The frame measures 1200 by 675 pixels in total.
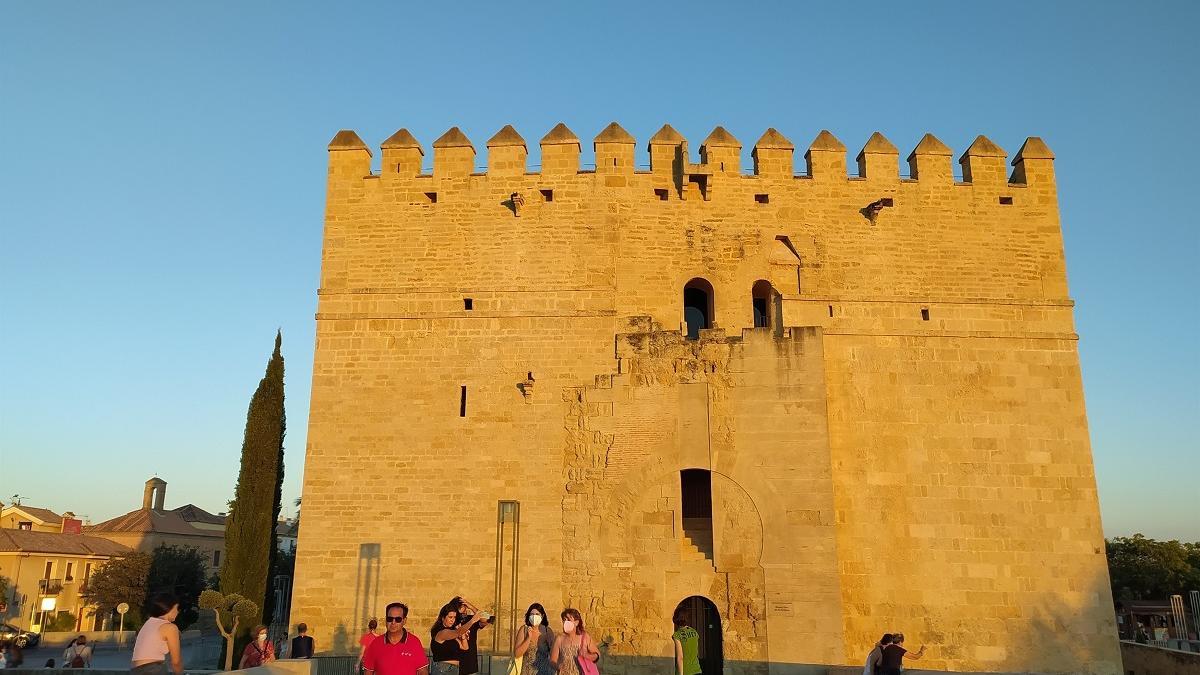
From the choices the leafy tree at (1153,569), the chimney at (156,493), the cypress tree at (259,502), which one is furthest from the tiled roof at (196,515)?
the leafy tree at (1153,569)

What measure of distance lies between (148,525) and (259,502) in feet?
97.2

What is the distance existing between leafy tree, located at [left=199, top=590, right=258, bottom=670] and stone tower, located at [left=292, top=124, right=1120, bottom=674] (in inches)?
56.1

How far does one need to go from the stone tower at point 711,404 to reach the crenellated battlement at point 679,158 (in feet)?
0.18

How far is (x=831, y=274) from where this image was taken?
580 inches

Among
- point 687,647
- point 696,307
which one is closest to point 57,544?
point 696,307

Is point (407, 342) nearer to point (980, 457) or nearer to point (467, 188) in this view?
point (467, 188)

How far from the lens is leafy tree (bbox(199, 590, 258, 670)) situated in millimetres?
13641

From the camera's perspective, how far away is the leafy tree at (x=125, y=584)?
3237 cm

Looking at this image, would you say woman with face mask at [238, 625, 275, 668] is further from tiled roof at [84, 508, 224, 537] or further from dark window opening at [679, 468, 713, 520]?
tiled roof at [84, 508, 224, 537]

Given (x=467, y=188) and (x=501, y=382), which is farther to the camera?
(x=467, y=188)

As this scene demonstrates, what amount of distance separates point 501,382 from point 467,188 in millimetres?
3686

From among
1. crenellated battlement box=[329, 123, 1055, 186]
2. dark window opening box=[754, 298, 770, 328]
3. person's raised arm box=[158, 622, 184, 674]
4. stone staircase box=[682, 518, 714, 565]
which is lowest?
person's raised arm box=[158, 622, 184, 674]

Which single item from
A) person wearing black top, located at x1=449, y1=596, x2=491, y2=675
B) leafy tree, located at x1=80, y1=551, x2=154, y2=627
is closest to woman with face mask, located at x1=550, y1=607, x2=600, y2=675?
person wearing black top, located at x1=449, y1=596, x2=491, y2=675

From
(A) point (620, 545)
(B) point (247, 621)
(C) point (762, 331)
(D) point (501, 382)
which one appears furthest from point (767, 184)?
(B) point (247, 621)
